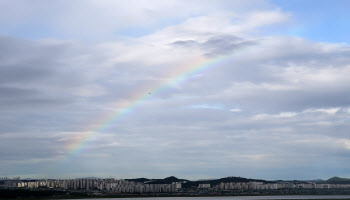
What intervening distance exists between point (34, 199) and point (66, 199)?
12.4 meters

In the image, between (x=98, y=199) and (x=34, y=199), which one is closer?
(x=34, y=199)

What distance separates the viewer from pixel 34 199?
544ft

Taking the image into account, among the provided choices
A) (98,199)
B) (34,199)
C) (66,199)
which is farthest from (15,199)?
(98,199)

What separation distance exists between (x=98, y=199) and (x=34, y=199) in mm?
26676

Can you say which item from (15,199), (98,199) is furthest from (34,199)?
(98,199)

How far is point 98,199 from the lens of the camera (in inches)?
7052

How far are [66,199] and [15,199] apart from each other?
1945 centimetres

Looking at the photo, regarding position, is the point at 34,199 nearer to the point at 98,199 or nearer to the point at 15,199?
the point at 15,199

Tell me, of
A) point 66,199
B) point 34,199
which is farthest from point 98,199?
point 34,199

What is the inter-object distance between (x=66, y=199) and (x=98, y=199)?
14594 mm

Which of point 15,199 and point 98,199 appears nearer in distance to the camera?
point 15,199

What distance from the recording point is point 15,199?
538 ft

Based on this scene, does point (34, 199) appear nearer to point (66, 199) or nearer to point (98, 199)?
point (66, 199)

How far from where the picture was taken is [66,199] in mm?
170250
